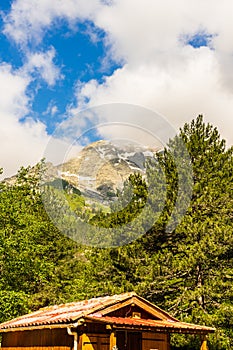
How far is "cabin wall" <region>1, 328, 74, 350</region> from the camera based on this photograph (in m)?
12.1

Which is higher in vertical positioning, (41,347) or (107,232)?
(107,232)

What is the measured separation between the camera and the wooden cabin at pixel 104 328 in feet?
37.7

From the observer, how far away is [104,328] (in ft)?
40.7

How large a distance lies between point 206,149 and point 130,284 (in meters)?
7.20

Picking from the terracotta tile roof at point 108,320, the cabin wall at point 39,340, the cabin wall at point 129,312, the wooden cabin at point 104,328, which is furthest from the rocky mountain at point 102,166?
the terracotta tile roof at point 108,320

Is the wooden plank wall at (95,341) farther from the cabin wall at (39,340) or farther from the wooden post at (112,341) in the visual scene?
the wooden post at (112,341)

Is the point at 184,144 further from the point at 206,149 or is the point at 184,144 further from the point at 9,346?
the point at 9,346

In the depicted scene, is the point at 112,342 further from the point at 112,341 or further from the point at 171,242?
the point at 171,242

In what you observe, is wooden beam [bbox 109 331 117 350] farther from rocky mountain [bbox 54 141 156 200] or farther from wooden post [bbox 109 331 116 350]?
rocky mountain [bbox 54 141 156 200]

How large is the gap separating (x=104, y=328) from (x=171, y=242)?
25.1 ft

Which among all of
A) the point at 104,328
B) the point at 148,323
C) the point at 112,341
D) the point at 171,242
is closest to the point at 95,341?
the point at 104,328

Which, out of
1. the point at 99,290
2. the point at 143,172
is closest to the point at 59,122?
the point at 143,172

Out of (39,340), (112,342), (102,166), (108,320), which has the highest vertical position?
(102,166)

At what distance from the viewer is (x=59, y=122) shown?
19422mm
